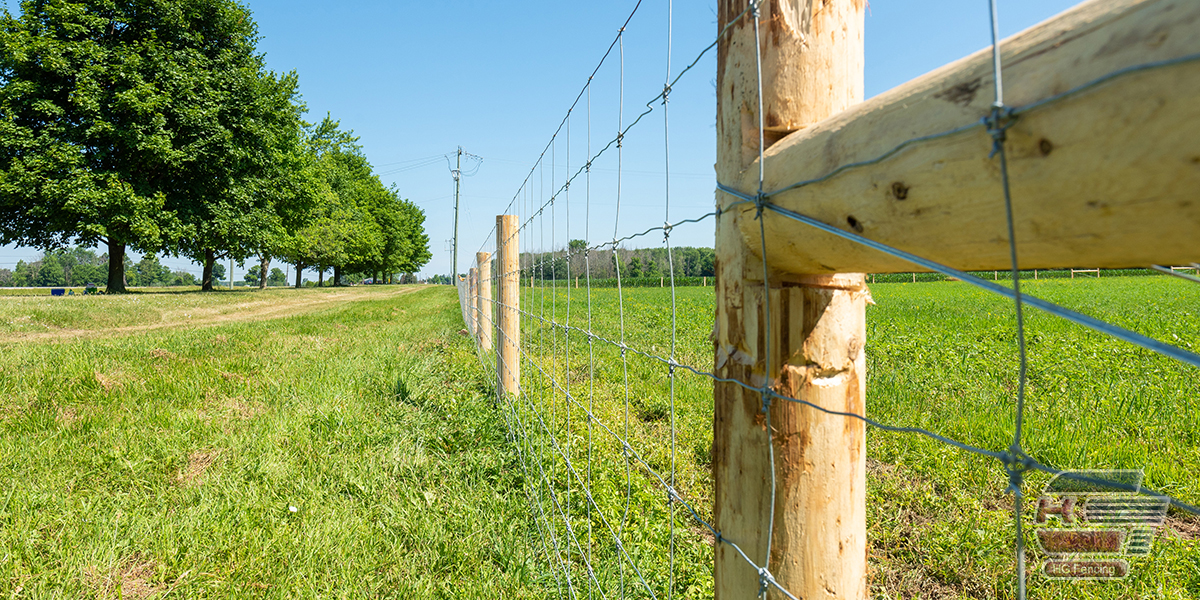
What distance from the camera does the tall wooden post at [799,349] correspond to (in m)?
0.91

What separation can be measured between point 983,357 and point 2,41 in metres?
24.4

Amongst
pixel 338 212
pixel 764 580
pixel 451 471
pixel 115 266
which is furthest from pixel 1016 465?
pixel 338 212

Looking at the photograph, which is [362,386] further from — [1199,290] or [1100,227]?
[1199,290]

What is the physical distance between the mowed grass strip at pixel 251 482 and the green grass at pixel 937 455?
418 mm

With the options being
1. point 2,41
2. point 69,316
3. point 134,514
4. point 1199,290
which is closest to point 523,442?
point 134,514

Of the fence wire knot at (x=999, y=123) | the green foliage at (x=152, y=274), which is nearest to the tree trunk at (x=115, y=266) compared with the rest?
the fence wire knot at (x=999, y=123)

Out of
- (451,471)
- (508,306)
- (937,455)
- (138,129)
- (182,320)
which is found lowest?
(451,471)

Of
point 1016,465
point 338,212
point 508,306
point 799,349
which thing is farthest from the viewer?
point 338,212

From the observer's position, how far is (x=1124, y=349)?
17.9ft

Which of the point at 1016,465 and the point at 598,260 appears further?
the point at 598,260

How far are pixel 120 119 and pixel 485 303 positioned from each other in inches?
674

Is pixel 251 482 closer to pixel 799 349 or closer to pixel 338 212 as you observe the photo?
pixel 799 349

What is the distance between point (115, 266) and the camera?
1905 cm

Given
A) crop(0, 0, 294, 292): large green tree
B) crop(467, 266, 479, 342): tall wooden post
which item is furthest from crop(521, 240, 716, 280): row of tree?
crop(0, 0, 294, 292): large green tree
